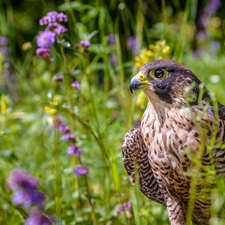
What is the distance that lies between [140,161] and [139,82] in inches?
18.2

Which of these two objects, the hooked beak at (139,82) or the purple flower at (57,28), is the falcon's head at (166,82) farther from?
the purple flower at (57,28)

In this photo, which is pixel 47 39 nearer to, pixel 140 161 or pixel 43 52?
pixel 43 52

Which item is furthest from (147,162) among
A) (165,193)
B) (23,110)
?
(23,110)

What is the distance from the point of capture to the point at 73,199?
3.39 metres

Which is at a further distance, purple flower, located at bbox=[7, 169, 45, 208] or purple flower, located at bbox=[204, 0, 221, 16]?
purple flower, located at bbox=[204, 0, 221, 16]

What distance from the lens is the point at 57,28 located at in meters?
3.04

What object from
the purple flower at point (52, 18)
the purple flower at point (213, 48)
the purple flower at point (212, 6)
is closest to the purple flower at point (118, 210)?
the purple flower at point (52, 18)

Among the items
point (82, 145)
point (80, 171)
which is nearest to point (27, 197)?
point (80, 171)

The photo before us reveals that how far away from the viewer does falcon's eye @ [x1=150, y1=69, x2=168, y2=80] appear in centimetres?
283

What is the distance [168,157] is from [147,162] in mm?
303

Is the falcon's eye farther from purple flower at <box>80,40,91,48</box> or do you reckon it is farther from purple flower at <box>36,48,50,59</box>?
purple flower at <box>36,48,50,59</box>

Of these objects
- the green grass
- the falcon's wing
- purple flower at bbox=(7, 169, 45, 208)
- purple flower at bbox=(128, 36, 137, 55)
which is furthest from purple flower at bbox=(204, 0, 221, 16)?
purple flower at bbox=(7, 169, 45, 208)

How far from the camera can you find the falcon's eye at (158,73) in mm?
2828

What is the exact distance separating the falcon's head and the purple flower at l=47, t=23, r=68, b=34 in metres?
0.41
